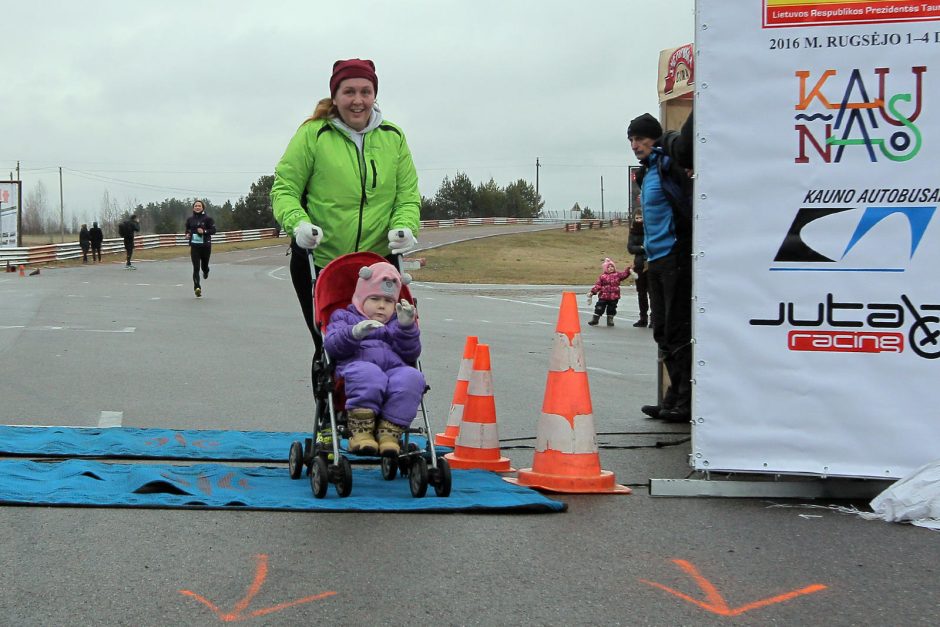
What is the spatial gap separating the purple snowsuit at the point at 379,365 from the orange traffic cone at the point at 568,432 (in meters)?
0.71

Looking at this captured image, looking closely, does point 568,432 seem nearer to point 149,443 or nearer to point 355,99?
Result: point 355,99

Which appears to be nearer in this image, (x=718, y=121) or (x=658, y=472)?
(x=718, y=121)

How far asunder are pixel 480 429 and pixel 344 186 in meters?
1.53

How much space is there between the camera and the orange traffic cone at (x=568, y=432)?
5945mm

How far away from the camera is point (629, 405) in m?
9.57

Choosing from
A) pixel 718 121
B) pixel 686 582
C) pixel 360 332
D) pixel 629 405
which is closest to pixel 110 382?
pixel 629 405

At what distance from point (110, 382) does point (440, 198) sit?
431ft

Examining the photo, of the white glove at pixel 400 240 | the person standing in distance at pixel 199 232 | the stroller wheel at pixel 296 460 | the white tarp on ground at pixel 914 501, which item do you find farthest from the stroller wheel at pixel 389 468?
the person standing in distance at pixel 199 232

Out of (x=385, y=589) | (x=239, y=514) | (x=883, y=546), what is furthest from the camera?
(x=239, y=514)

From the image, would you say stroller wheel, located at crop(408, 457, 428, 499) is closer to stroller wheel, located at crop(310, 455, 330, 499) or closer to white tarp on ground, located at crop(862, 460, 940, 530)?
stroller wheel, located at crop(310, 455, 330, 499)

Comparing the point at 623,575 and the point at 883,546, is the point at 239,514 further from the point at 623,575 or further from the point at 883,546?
the point at 883,546

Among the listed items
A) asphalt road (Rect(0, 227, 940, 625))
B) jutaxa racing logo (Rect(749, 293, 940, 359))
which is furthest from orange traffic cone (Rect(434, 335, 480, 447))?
jutaxa racing logo (Rect(749, 293, 940, 359))

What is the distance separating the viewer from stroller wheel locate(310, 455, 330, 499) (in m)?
5.49

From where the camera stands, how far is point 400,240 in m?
6.18
